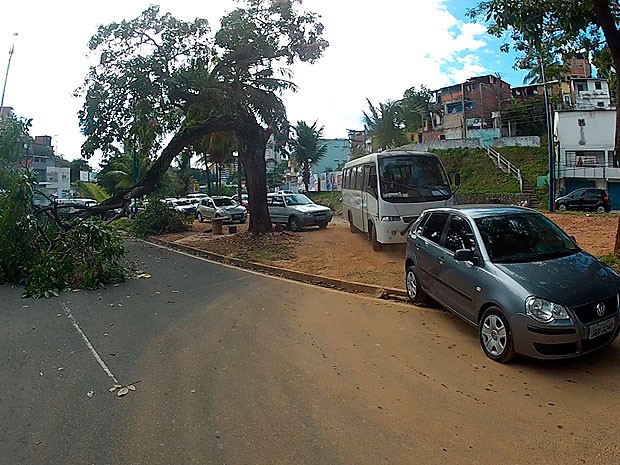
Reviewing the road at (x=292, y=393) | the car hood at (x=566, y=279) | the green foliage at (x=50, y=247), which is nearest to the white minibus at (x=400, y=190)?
the road at (x=292, y=393)

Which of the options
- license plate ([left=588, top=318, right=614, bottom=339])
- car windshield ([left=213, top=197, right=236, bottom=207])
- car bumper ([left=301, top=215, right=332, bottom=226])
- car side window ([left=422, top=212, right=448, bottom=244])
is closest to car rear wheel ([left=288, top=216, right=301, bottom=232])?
car bumper ([left=301, top=215, right=332, bottom=226])

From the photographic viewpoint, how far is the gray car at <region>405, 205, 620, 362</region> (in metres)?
5.15

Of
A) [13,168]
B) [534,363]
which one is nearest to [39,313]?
[13,168]

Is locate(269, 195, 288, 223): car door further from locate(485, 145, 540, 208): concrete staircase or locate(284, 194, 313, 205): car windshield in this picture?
locate(485, 145, 540, 208): concrete staircase

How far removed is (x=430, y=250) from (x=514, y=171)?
110ft

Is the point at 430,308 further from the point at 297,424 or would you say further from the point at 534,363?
the point at 297,424

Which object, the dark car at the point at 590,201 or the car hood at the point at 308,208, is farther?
the dark car at the point at 590,201

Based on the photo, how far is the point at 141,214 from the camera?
77.4 feet

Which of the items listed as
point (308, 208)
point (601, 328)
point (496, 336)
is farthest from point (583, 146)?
point (496, 336)

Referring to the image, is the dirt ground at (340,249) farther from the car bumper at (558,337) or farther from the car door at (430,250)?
the car bumper at (558,337)

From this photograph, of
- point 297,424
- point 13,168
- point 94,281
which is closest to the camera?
point 297,424

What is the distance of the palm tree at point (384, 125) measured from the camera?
144ft

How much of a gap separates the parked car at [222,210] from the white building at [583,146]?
24.3m

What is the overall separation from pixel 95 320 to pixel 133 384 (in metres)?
3.29
